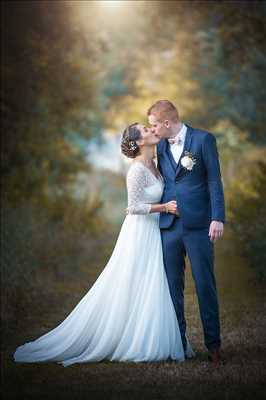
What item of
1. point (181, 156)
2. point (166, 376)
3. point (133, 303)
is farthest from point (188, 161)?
point (166, 376)

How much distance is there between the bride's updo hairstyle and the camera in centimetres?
605

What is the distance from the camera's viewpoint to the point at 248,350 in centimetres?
577

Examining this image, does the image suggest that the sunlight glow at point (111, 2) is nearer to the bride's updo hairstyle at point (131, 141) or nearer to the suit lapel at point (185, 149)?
the bride's updo hairstyle at point (131, 141)

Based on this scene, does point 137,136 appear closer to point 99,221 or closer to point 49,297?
point 49,297

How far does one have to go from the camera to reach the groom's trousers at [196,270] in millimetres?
5457

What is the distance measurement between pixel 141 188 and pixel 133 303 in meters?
0.98

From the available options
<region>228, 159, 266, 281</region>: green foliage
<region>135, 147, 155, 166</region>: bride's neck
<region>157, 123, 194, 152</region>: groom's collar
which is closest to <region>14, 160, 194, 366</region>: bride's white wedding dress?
<region>135, 147, 155, 166</region>: bride's neck

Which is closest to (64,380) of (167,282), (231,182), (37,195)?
(167,282)

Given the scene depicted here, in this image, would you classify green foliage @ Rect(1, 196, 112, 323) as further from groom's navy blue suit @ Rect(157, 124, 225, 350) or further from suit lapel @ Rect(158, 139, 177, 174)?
suit lapel @ Rect(158, 139, 177, 174)

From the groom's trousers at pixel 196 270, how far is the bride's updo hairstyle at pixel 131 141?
2.55ft

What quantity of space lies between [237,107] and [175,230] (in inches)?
374

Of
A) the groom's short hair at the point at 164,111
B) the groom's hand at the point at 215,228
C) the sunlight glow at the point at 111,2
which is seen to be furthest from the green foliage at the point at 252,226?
the sunlight glow at the point at 111,2

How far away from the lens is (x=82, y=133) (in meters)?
20.4

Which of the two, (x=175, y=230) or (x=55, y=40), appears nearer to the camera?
(x=175, y=230)
